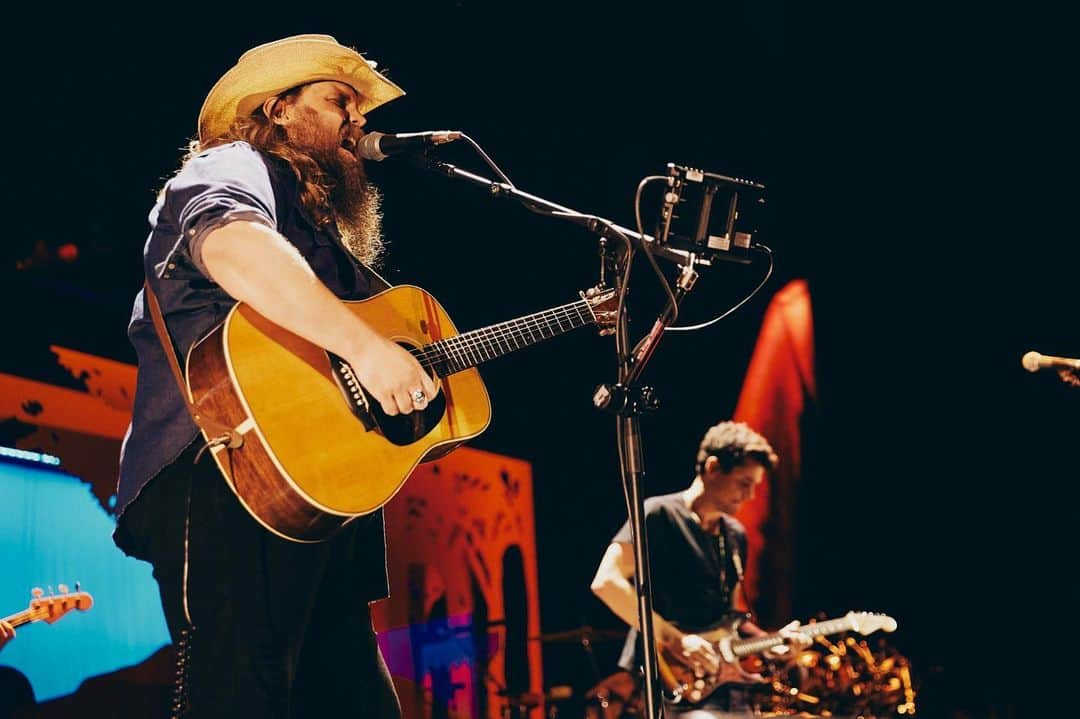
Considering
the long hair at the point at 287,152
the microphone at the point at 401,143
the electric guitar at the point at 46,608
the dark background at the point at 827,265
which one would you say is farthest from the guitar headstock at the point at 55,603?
the microphone at the point at 401,143

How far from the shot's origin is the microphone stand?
189cm

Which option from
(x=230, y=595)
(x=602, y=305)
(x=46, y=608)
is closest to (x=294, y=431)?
(x=230, y=595)

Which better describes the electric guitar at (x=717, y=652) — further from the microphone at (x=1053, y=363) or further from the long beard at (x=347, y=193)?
the long beard at (x=347, y=193)

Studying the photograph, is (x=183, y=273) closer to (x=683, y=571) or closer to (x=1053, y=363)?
(x=1053, y=363)

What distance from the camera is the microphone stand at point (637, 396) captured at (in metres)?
1.89

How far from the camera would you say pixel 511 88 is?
5.68 metres

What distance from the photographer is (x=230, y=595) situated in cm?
180

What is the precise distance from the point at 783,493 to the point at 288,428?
5.90 meters

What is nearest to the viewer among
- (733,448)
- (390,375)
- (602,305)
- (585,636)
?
(390,375)

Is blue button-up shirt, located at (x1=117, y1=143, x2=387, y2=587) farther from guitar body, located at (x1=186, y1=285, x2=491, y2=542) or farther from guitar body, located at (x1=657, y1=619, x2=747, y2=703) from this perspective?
guitar body, located at (x1=657, y1=619, x2=747, y2=703)

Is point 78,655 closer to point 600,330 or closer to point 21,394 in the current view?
point 21,394

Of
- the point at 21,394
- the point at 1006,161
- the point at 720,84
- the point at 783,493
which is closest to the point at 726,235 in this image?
the point at 21,394

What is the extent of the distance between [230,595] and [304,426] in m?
0.34

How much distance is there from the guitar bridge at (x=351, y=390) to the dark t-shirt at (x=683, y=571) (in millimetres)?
2711
